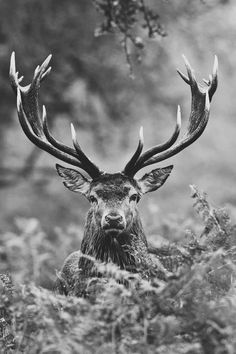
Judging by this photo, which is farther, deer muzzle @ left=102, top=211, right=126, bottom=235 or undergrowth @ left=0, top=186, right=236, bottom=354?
deer muzzle @ left=102, top=211, right=126, bottom=235

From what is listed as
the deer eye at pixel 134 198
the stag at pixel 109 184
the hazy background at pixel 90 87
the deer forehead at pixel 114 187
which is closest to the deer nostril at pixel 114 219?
the stag at pixel 109 184

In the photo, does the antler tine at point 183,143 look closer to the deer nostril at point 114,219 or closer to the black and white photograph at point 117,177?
the black and white photograph at point 117,177

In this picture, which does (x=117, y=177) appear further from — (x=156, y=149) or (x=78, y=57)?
(x=78, y=57)

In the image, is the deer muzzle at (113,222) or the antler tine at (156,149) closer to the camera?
the deer muzzle at (113,222)

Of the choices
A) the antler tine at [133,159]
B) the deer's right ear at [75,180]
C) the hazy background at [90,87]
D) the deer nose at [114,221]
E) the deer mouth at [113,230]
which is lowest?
the deer mouth at [113,230]

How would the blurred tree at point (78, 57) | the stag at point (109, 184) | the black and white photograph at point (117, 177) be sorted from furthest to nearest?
the blurred tree at point (78, 57), the stag at point (109, 184), the black and white photograph at point (117, 177)

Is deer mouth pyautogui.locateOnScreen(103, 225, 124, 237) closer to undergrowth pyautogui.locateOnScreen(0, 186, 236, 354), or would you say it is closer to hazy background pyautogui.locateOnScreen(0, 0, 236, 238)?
undergrowth pyautogui.locateOnScreen(0, 186, 236, 354)

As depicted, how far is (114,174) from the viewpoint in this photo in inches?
319

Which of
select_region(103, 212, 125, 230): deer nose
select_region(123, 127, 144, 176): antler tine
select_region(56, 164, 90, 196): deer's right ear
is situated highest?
select_region(56, 164, 90, 196): deer's right ear

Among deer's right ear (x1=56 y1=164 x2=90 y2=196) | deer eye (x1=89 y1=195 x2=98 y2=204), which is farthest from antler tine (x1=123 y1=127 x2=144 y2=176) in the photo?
deer's right ear (x1=56 y1=164 x2=90 y2=196)

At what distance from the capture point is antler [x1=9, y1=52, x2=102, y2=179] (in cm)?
814

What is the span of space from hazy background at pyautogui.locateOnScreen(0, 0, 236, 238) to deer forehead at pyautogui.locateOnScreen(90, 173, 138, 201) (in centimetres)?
1001

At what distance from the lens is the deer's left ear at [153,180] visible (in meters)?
8.47

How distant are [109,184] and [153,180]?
62 centimetres
